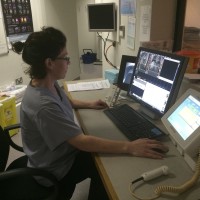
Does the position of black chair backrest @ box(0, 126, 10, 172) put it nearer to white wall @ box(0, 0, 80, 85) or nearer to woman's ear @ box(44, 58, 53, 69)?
woman's ear @ box(44, 58, 53, 69)

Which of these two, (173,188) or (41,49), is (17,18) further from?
(173,188)

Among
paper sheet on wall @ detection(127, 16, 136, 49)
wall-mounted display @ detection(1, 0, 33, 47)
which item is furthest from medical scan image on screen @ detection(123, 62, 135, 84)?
wall-mounted display @ detection(1, 0, 33, 47)

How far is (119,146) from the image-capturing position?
3.54 feet

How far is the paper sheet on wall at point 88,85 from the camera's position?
6.79 ft

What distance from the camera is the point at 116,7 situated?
9.13ft

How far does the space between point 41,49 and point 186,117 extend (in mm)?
746

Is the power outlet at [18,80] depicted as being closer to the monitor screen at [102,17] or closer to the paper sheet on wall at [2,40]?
the paper sheet on wall at [2,40]

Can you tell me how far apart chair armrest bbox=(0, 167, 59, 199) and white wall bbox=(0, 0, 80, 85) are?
6.82ft

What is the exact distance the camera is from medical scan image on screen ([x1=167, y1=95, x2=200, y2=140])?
0.98 meters

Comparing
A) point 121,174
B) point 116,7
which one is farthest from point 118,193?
point 116,7

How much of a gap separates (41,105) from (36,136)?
0.21 metres

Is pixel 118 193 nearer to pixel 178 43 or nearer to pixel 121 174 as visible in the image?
pixel 121 174

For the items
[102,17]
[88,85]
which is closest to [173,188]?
[88,85]

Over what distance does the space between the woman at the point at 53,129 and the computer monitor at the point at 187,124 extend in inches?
4.2
